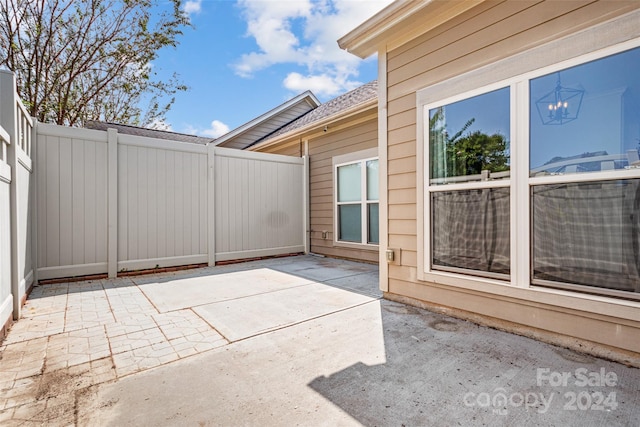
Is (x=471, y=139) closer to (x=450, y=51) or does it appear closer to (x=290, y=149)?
(x=450, y=51)

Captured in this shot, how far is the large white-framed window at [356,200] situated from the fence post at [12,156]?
468 cm

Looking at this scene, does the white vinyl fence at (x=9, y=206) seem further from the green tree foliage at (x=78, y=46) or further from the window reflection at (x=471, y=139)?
the green tree foliage at (x=78, y=46)

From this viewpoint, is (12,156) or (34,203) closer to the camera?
(12,156)

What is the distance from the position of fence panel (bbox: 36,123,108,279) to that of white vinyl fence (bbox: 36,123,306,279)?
0.01 m

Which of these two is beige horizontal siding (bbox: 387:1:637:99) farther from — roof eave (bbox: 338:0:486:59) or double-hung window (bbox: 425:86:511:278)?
double-hung window (bbox: 425:86:511:278)

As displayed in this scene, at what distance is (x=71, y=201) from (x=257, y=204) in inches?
119

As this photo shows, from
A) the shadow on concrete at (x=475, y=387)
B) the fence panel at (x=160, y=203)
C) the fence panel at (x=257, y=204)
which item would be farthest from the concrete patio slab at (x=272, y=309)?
the fence panel at (x=257, y=204)

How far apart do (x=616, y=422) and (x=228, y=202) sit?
18.5 feet

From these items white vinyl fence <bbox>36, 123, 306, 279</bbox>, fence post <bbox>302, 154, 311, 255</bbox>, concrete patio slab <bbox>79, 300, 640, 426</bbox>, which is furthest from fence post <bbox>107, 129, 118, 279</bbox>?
fence post <bbox>302, 154, 311, 255</bbox>

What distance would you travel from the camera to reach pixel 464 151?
2811 millimetres

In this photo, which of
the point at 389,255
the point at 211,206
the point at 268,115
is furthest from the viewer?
the point at 268,115

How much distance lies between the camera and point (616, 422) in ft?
4.71

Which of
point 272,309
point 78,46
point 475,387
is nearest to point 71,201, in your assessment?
point 272,309

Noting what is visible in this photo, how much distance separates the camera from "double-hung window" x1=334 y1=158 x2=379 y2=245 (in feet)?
18.3
